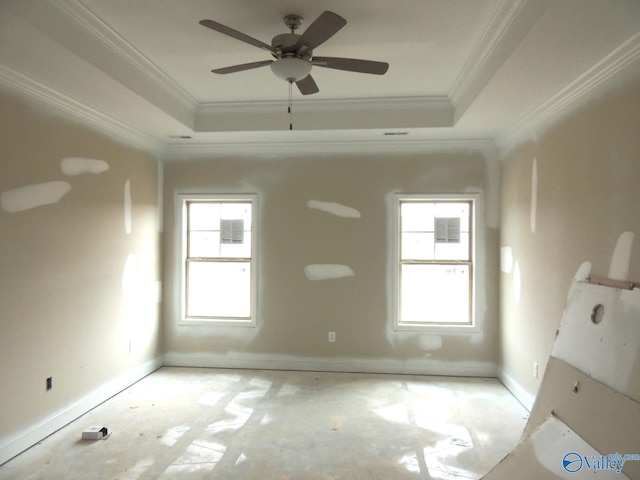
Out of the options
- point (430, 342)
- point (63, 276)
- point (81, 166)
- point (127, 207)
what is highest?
point (81, 166)

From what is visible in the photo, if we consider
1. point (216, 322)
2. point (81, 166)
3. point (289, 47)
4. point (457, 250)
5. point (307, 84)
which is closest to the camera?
point (289, 47)

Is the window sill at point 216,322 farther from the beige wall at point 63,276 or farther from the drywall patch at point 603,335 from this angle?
the drywall patch at point 603,335

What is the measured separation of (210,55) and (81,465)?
120 inches

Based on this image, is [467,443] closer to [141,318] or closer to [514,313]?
[514,313]

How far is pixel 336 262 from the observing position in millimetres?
4480

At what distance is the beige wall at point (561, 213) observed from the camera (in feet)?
7.38

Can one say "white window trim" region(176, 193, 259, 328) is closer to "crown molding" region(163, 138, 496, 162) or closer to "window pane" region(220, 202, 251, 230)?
"window pane" region(220, 202, 251, 230)

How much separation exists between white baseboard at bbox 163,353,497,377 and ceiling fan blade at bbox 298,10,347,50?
11.1 ft

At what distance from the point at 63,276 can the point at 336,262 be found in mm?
2648

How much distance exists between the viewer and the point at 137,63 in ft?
9.71

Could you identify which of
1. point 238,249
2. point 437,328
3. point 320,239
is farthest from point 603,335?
point 238,249

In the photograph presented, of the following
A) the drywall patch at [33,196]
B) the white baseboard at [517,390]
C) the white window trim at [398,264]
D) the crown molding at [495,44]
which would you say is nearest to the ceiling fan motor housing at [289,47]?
the crown molding at [495,44]

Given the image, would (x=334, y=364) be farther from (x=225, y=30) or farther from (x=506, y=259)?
(x=225, y=30)

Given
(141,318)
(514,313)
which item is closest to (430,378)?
(514,313)
